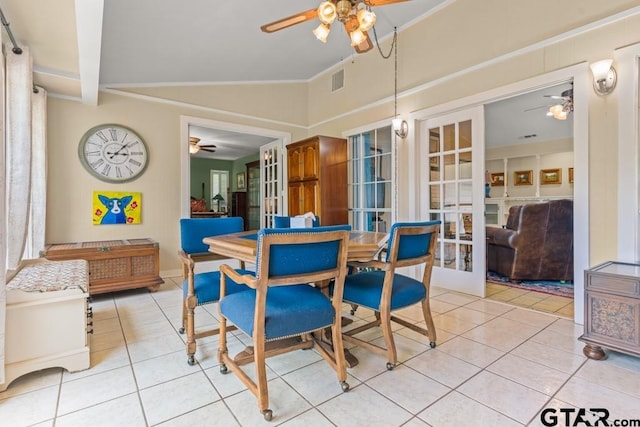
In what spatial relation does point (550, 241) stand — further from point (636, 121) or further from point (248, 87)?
point (248, 87)

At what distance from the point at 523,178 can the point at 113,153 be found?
314 inches

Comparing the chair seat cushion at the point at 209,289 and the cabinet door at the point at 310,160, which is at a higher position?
the cabinet door at the point at 310,160

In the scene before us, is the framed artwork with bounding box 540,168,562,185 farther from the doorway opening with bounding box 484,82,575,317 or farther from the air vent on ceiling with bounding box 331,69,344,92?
the air vent on ceiling with bounding box 331,69,344,92

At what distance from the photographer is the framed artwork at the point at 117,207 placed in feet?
12.6

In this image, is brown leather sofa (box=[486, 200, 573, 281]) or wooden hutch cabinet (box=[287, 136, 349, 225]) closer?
brown leather sofa (box=[486, 200, 573, 281])

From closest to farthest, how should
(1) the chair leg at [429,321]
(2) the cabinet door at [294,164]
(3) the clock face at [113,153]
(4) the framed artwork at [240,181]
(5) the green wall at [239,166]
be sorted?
(1) the chair leg at [429,321] < (3) the clock face at [113,153] < (2) the cabinet door at [294,164] < (5) the green wall at [239,166] < (4) the framed artwork at [240,181]

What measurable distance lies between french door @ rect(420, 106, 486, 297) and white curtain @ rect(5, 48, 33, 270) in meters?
3.90

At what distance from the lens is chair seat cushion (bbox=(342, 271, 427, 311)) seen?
6.54 ft

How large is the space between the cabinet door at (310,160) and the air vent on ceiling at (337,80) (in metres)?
1.18

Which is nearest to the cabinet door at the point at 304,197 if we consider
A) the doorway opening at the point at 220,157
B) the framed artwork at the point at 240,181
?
the doorway opening at the point at 220,157

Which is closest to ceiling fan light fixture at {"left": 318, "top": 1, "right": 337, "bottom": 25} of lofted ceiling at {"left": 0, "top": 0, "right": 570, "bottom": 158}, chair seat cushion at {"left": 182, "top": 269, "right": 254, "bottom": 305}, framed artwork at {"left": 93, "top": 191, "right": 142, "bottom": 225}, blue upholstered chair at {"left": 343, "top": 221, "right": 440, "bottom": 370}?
lofted ceiling at {"left": 0, "top": 0, "right": 570, "bottom": 158}

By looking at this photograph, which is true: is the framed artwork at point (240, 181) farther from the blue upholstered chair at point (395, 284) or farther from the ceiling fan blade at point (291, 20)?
the blue upholstered chair at point (395, 284)

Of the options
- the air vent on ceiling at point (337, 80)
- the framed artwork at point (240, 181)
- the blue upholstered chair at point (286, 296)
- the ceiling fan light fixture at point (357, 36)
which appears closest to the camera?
the blue upholstered chair at point (286, 296)

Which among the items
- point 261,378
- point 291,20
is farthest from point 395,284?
point 291,20
